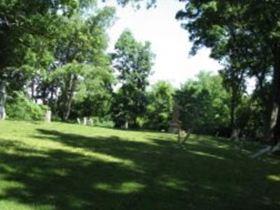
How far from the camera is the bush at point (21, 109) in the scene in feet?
153

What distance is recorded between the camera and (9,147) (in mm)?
15500

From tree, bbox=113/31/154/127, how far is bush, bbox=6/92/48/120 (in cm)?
4064

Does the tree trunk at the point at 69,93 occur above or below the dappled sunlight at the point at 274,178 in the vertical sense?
above

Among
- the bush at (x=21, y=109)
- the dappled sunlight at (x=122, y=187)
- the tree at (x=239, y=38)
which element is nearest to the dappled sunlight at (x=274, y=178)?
the dappled sunlight at (x=122, y=187)

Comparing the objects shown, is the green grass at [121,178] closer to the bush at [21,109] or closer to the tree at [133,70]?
the bush at [21,109]

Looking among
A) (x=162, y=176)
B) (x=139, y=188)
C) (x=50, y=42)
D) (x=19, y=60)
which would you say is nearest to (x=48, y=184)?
(x=139, y=188)

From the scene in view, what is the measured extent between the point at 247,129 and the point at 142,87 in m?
22.2

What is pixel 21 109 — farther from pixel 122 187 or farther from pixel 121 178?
pixel 122 187

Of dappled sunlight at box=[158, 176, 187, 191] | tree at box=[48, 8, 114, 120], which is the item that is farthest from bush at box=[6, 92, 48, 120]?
dappled sunlight at box=[158, 176, 187, 191]

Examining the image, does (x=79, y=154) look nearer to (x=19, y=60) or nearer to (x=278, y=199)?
(x=278, y=199)

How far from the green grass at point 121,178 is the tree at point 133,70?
70.2m

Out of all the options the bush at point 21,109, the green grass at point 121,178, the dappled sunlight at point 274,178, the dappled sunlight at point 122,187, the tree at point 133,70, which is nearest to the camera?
the green grass at point 121,178

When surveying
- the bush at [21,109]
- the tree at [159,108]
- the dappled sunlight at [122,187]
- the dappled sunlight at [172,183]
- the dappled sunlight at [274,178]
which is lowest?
the dappled sunlight at [122,187]

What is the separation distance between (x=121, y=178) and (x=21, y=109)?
119 ft
